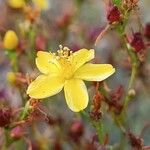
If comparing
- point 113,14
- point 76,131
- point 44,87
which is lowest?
point 76,131

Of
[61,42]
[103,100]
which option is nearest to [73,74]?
[103,100]

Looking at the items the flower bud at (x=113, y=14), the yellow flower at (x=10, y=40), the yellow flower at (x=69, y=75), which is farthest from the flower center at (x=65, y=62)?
the yellow flower at (x=10, y=40)

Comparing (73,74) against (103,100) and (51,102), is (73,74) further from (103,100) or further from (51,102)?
(51,102)

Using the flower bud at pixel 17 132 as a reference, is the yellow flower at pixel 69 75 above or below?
above

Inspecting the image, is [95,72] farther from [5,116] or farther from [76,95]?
[5,116]

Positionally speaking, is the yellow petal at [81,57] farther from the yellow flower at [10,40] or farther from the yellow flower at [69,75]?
the yellow flower at [10,40]

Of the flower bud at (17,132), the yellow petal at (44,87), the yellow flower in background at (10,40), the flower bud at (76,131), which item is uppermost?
the yellow flower in background at (10,40)

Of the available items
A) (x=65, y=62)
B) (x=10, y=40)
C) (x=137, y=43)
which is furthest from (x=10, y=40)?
(x=137, y=43)
